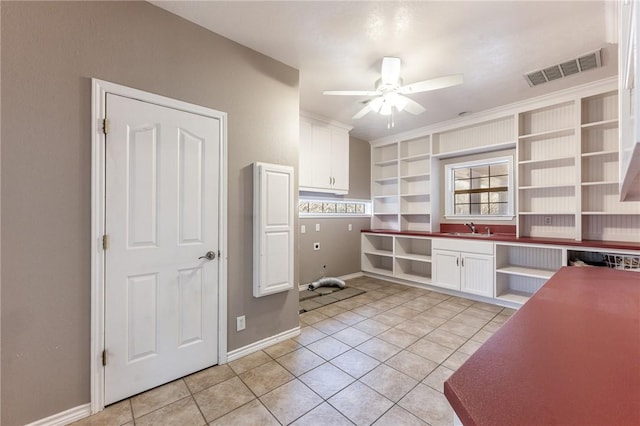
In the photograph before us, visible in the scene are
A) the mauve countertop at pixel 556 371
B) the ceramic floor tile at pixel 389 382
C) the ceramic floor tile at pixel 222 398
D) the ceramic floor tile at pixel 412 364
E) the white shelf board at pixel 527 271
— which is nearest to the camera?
the mauve countertop at pixel 556 371

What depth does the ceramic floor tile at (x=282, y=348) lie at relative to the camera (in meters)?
2.40

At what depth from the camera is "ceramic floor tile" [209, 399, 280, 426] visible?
161 cm

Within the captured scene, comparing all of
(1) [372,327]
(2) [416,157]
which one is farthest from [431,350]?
(2) [416,157]

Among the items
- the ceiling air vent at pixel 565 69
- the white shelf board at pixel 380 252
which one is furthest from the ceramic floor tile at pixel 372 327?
the ceiling air vent at pixel 565 69

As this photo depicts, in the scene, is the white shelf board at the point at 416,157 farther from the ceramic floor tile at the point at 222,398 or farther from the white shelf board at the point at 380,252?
the ceramic floor tile at the point at 222,398

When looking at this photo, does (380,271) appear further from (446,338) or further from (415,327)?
(446,338)

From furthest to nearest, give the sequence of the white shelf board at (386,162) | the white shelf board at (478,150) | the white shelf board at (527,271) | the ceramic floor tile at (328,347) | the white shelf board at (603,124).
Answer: the white shelf board at (386,162), the white shelf board at (478,150), the white shelf board at (527,271), the white shelf board at (603,124), the ceramic floor tile at (328,347)

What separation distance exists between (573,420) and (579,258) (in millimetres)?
3773

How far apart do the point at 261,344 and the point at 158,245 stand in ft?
4.13

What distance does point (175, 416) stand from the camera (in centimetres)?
167

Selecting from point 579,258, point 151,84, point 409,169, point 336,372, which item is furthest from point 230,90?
point 579,258

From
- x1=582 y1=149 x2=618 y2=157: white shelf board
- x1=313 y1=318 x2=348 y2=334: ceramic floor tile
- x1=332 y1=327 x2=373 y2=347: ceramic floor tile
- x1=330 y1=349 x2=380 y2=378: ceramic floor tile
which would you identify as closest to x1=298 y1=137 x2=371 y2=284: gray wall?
x1=313 y1=318 x2=348 y2=334: ceramic floor tile

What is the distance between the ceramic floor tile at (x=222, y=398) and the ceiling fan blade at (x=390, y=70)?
2864 millimetres

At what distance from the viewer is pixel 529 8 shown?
197 centimetres
